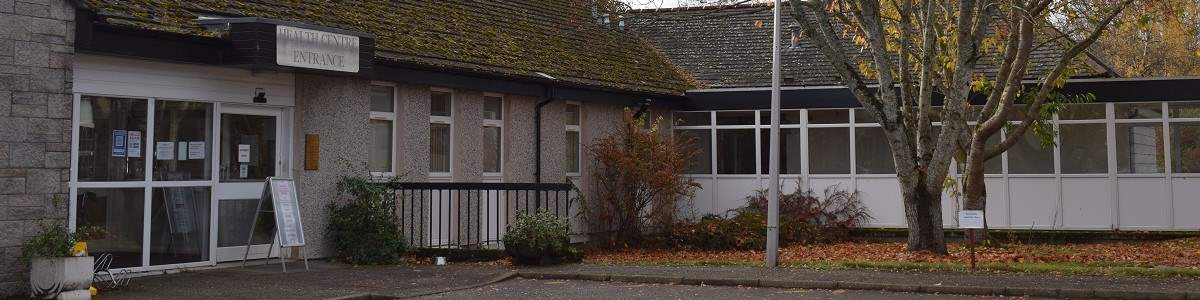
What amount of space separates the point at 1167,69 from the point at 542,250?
107 ft

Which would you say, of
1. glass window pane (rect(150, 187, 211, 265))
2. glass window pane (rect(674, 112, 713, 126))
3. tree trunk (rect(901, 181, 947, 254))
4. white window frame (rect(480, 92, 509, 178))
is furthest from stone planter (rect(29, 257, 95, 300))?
glass window pane (rect(674, 112, 713, 126))

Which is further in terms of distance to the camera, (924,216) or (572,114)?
(572,114)

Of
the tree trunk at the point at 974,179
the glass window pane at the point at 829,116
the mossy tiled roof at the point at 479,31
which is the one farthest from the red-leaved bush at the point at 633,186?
the tree trunk at the point at 974,179

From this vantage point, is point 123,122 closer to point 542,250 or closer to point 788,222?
point 542,250

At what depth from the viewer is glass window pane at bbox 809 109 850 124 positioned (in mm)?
21703

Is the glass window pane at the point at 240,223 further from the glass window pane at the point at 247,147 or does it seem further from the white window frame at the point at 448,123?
the white window frame at the point at 448,123

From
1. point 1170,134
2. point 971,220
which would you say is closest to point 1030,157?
point 1170,134

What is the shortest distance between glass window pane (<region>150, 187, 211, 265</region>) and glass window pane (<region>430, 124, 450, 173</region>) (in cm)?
402

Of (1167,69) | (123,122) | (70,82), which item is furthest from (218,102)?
(1167,69)

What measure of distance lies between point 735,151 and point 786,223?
2.63 meters

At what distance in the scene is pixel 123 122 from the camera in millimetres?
12414

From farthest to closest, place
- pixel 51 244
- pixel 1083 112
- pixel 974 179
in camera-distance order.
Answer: pixel 1083 112 < pixel 974 179 < pixel 51 244

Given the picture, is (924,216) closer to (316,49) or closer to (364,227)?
(364,227)

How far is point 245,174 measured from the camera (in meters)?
14.1
